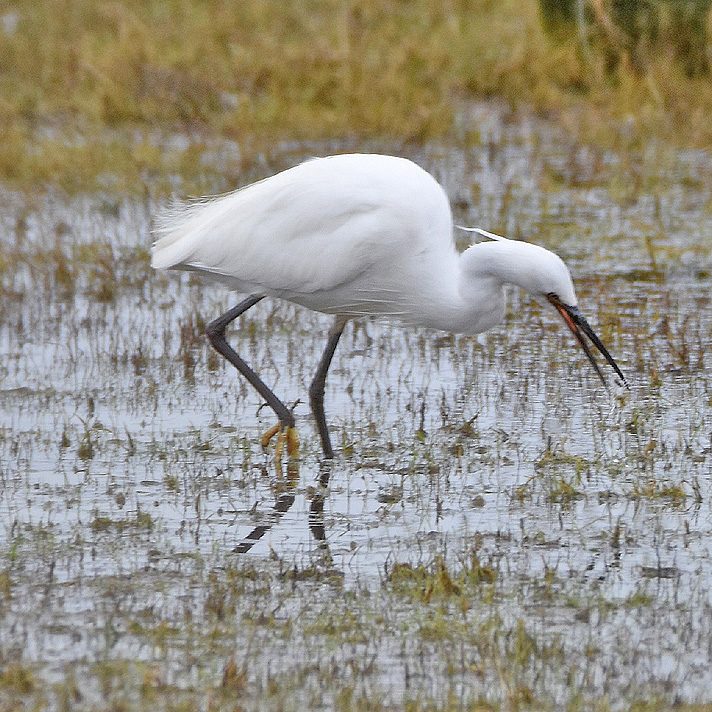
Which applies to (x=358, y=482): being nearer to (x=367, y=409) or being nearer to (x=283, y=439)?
(x=283, y=439)

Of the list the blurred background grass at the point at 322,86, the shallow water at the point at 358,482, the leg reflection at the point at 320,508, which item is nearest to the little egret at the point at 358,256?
the leg reflection at the point at 320,508

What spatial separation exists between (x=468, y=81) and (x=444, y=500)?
7952 millimetres

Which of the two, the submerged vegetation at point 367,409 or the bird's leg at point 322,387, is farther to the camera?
the bird's leg at point 322,387

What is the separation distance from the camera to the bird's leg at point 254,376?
6480 millimetres

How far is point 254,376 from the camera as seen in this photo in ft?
22.1

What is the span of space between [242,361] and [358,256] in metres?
0.85

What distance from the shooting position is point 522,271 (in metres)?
5.86

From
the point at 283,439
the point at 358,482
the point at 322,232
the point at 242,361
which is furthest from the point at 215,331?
the point at 358,482

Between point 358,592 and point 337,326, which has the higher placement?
point 337,326

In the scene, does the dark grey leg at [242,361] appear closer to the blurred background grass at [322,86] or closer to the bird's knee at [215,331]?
the bird's knee at [215,331]

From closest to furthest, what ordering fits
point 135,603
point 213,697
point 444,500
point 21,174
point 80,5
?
point 213,697 → point 135,603 → point 444,500 → point 21,174 → point 80,5

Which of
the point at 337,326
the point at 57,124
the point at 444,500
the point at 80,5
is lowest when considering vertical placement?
the point at 444,500

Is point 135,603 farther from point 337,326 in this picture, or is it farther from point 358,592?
point 337,326

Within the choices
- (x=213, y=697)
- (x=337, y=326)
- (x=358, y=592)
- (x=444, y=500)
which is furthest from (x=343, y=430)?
(x=213, y=697)
